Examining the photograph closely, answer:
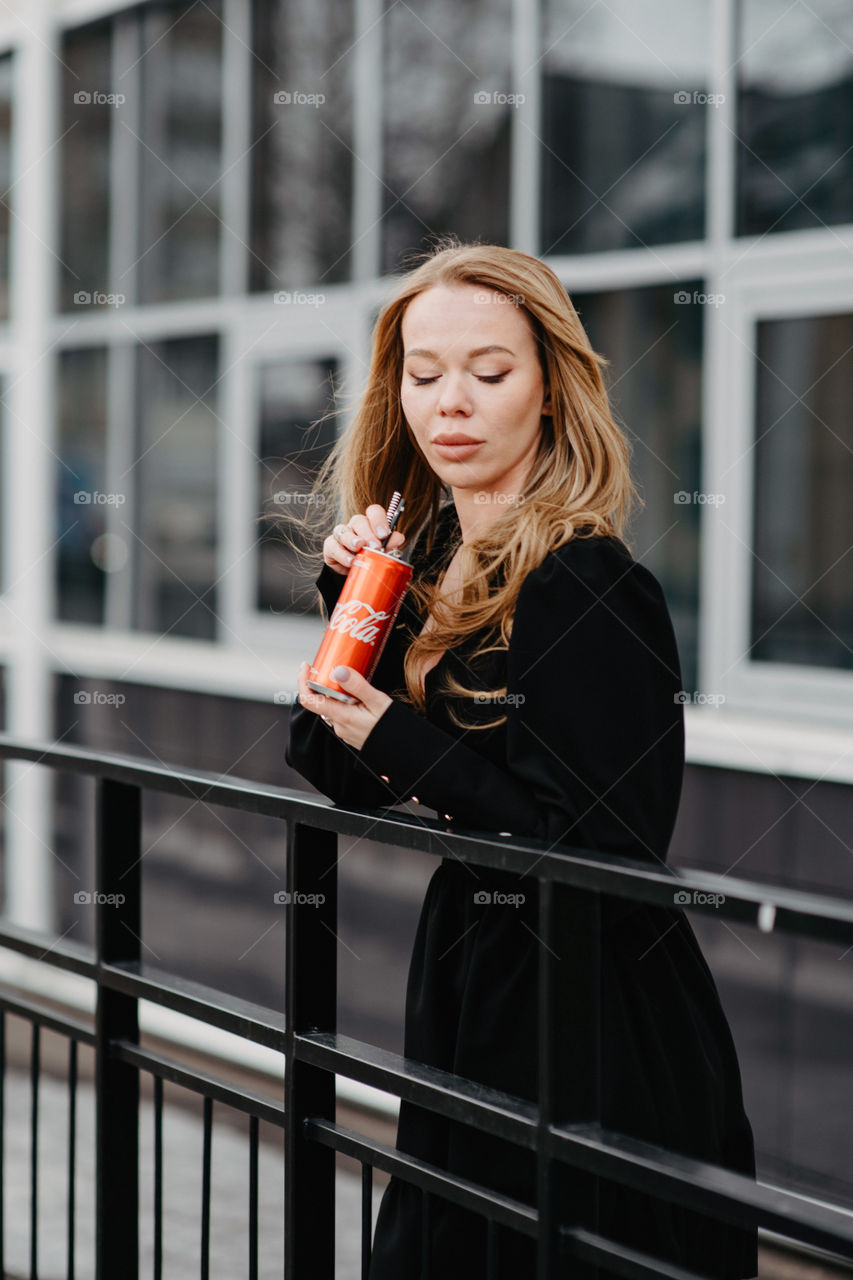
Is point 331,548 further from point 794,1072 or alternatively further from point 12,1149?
point 12,1149

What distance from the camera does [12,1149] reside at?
4625 mm

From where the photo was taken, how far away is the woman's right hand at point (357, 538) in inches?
73.2

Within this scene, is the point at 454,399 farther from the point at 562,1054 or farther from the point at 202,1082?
the point at 202,1082

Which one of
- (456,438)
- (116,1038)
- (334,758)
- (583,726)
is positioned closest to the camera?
(583,726)

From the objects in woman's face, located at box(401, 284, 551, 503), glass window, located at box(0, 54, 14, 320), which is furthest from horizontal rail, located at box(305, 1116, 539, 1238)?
glass window, located at box(0, 54, 14, 320)

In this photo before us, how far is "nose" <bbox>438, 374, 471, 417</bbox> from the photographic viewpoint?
1.83m

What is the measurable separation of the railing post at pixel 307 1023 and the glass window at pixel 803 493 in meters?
2.13

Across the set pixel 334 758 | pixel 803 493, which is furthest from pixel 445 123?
pixel 334 758

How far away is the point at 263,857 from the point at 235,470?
1.51m

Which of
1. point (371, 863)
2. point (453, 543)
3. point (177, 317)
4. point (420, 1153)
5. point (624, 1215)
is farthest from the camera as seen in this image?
point (177, 317)

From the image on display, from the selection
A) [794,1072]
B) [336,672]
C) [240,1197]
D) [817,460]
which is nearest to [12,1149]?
[240,1197]

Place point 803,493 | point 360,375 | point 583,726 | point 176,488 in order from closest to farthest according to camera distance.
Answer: point 583,726, point 803,493, point 360,375, point 176,488

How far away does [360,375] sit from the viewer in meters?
5.10

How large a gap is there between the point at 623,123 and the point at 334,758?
2823 mm
